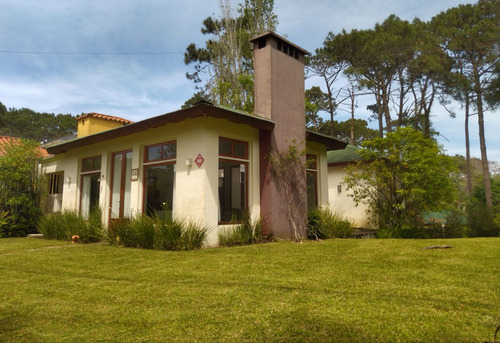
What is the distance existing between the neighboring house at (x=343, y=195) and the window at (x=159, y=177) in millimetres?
7628

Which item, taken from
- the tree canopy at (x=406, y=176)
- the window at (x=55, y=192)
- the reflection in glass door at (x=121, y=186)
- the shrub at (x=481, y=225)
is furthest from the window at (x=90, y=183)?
the shrub at (x=481, y=225)

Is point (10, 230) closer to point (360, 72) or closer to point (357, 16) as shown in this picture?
point (357, 16)

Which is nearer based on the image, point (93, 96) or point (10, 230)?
point (10, 230)

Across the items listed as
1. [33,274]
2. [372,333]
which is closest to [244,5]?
[33,274]

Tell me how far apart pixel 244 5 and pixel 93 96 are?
34.6 feet

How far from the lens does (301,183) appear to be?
9.00 metres

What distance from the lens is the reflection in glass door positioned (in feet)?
30.5

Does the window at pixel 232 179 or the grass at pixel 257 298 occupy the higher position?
the window at pixel 232 179

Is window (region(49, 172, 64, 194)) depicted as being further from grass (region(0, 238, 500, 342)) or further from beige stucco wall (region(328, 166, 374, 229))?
beige stucco wall (region(328, 166, 374, 229))

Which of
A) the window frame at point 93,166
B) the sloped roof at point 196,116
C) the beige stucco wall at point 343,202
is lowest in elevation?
the beige stucco wall at point 343,202

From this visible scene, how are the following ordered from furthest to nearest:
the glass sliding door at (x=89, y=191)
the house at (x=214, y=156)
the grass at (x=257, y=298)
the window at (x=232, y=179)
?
the glass sliding door at (x=89, y=191) < the window at (x=232, y=179) < the house at (x=214, y=156) < the grass at (x=257, y=298)

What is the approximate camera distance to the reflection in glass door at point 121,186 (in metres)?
9.30

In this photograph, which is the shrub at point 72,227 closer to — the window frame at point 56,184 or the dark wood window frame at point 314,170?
the window frame at point 56,184

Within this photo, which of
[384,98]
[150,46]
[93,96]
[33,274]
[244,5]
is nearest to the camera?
[33,274]
